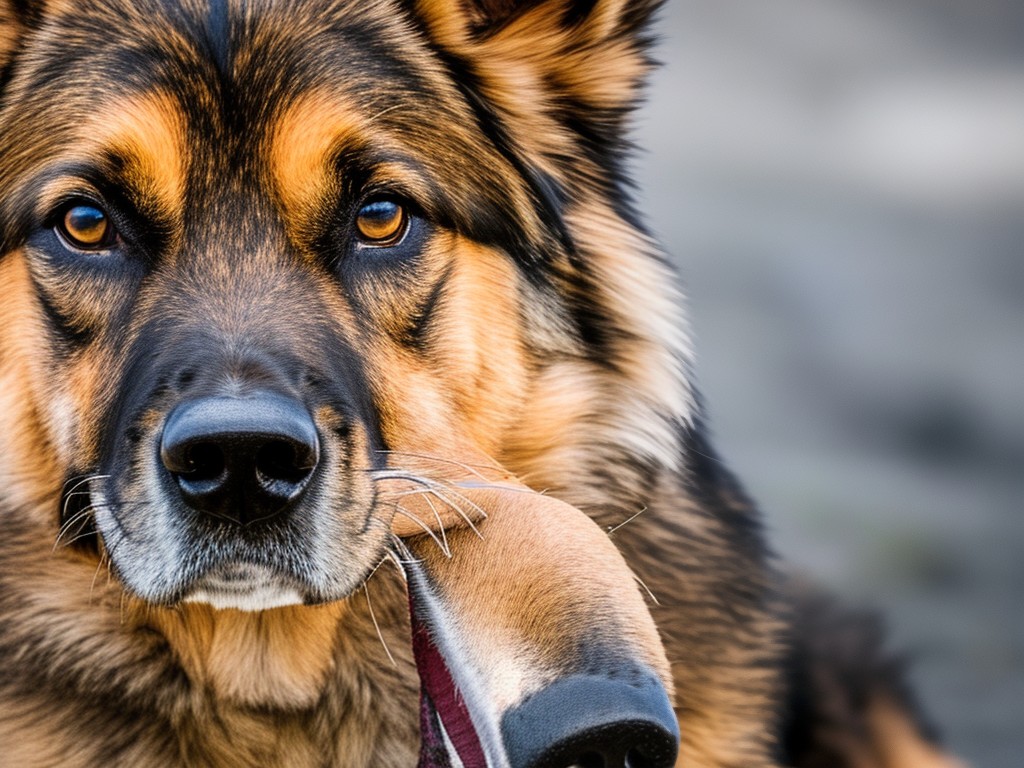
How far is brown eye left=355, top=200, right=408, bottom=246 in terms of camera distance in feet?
9.16

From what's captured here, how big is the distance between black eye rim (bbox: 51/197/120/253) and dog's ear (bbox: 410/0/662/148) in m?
0.84

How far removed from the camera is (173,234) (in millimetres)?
2682

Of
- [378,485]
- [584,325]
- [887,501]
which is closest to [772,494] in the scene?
[887,501]

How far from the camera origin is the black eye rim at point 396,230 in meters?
2.79

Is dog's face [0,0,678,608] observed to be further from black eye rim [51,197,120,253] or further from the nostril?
the nostril

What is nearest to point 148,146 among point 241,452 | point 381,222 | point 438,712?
point 381,222

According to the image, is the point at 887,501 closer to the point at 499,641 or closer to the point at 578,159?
the point at 578,159

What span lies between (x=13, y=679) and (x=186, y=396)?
89cm

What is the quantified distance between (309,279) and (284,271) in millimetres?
57

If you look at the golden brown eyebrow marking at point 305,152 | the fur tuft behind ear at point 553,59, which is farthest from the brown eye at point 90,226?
the fur tuft behind ear at point 553,59

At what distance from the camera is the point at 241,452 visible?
88.4 inches

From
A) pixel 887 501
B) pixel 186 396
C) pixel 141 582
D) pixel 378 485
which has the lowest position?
pixel 887 501

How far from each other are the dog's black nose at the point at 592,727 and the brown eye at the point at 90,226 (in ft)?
4.43

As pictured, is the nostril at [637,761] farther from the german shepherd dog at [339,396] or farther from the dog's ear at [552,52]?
the dog's ear at [552,52]
